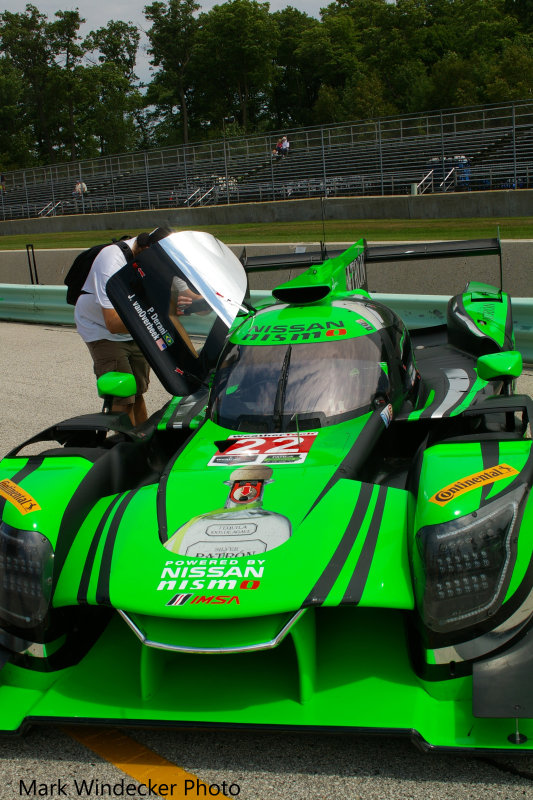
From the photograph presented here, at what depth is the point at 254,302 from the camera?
10625mm

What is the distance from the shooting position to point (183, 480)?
404 cm

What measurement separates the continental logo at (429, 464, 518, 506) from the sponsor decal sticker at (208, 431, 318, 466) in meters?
0.94

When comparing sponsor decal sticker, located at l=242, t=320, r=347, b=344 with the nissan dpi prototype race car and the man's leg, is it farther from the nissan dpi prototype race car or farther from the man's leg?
the man's leg

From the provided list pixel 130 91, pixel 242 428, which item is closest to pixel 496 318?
pixel 242 428

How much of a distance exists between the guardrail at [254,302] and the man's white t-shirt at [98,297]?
66 cm

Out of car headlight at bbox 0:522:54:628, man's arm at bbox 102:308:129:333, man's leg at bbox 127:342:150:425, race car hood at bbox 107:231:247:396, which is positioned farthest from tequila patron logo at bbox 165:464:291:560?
man's leg at bbox 127:342:150:425

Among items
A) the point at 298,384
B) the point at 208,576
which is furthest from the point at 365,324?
the point at 208,576

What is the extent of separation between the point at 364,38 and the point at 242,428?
261 feet

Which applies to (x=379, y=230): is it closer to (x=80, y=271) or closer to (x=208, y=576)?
(x=80, y=271)

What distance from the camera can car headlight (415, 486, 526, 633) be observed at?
10.3 ft

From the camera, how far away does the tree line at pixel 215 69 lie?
228 feet

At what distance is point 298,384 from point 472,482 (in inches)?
60.6

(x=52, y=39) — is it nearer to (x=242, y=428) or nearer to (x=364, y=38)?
(x=364, y=38)

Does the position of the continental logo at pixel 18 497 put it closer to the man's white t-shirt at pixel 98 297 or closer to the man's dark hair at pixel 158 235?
the man's dark hair at pixel 158 235
